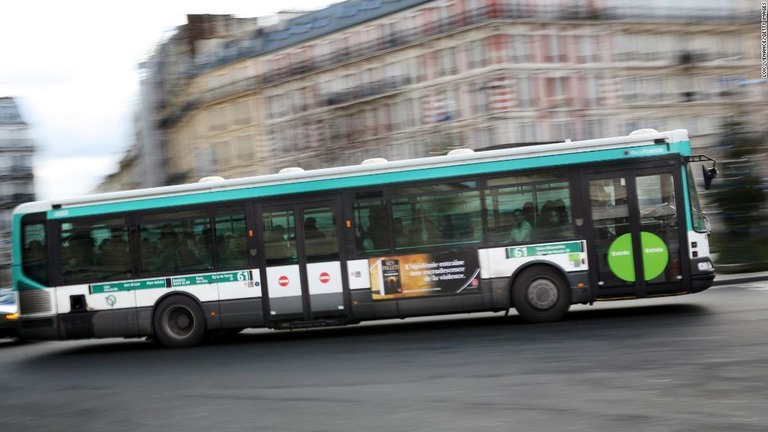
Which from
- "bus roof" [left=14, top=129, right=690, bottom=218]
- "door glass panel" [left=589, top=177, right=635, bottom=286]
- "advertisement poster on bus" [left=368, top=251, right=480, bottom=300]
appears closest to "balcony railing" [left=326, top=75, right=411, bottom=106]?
"bus roof" [left=14, top=129, right=690, bottom=218]

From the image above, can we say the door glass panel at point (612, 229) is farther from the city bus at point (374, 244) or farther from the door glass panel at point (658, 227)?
the door glass panel at point (658, 227)

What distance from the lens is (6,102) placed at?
10994 centimetres

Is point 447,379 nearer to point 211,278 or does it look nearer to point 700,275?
point 700,275

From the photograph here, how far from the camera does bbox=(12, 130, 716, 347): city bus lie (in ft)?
51.6

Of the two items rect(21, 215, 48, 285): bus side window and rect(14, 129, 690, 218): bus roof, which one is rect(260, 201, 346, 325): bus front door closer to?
rect(14, 129, 690, 218): bus roof

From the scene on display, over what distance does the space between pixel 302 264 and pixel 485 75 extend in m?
36.0

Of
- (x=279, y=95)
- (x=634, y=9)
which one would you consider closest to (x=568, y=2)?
(x=634, y=9)

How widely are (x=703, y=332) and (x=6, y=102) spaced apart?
108531 mm

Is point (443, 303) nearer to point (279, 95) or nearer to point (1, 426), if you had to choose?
point (1, 426)

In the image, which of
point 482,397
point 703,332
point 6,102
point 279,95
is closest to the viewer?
point 482,397

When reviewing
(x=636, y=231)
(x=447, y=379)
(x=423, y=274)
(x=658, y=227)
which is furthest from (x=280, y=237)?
(x=447, y=379)

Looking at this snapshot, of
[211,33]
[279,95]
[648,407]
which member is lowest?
[648,407]

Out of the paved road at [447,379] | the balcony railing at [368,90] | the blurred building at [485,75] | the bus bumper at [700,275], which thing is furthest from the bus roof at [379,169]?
the balcony railing at [368,90]

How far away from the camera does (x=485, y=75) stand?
51.1 meters
